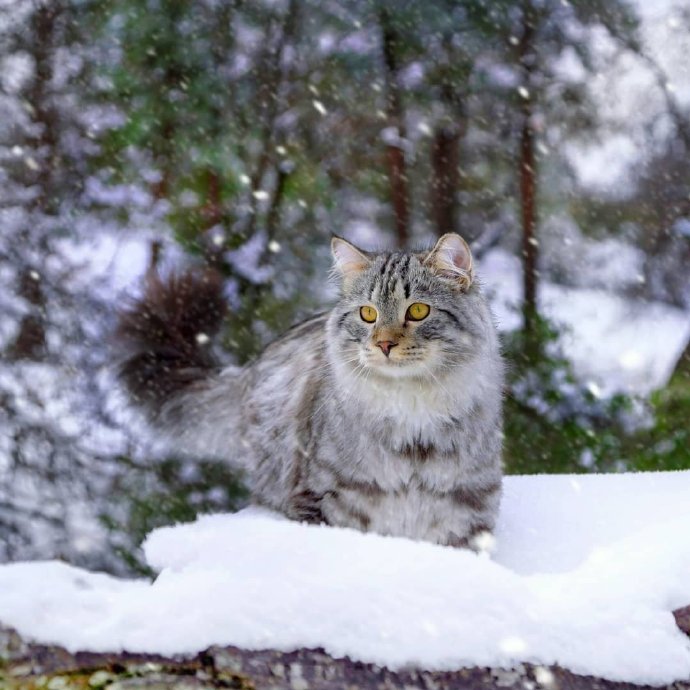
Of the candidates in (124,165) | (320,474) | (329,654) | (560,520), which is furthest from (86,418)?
(329,654)

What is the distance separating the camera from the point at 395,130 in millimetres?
6406

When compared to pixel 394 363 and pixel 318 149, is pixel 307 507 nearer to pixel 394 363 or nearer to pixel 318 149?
pixel 394 363

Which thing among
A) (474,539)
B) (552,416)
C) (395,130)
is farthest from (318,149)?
(474,539)

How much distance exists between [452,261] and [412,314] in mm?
256

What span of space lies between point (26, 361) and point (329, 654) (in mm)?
4719

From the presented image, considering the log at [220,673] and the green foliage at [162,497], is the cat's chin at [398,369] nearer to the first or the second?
the log at [220,673]

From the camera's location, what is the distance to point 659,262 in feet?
20.6

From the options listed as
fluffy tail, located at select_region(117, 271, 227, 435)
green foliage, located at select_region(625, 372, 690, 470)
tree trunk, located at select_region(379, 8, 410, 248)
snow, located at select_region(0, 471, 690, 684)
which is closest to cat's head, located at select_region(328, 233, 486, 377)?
snow, located at select_region(0, 471, 690, 684)

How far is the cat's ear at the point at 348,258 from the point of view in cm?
326

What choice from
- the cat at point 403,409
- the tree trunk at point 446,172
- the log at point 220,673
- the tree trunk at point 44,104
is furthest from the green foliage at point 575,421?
the log at point 220,673

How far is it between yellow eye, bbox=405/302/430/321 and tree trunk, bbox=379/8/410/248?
3255 mm

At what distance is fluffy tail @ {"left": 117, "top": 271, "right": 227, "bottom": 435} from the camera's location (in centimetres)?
427

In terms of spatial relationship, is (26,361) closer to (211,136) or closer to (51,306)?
(51,306)

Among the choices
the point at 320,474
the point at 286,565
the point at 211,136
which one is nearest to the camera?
the point at 286,565
